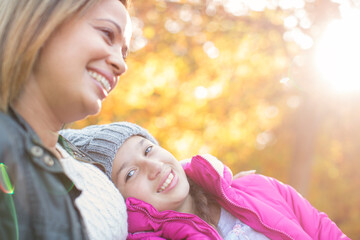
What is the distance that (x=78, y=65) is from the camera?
1604 mm

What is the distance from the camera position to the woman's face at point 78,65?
1594mm

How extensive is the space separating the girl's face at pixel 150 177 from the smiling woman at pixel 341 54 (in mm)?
4427

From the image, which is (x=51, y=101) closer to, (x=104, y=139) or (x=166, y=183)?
(x=104, y=139)

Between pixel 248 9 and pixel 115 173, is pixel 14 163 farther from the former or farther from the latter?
pixel 248 9

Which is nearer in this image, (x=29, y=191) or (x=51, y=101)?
(x=29, y=191)

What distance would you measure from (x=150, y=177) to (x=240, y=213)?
597 mm

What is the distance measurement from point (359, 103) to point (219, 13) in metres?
2.97

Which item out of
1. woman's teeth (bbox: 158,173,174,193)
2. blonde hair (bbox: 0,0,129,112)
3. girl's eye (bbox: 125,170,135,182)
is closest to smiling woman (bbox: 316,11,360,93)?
woman's teeth (bbox: 158,173,174,193)

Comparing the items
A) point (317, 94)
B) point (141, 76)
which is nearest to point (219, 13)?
point (141, 76)

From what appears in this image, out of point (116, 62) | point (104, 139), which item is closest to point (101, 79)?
point (116, 62)

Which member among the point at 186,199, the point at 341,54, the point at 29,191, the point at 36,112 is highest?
the point at 341,54

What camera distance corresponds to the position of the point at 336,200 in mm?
8727

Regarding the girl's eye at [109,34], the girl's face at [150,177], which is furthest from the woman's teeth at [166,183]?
the girl's eye at [109,34]

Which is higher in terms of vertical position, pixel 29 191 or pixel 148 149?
pixel 148 149
